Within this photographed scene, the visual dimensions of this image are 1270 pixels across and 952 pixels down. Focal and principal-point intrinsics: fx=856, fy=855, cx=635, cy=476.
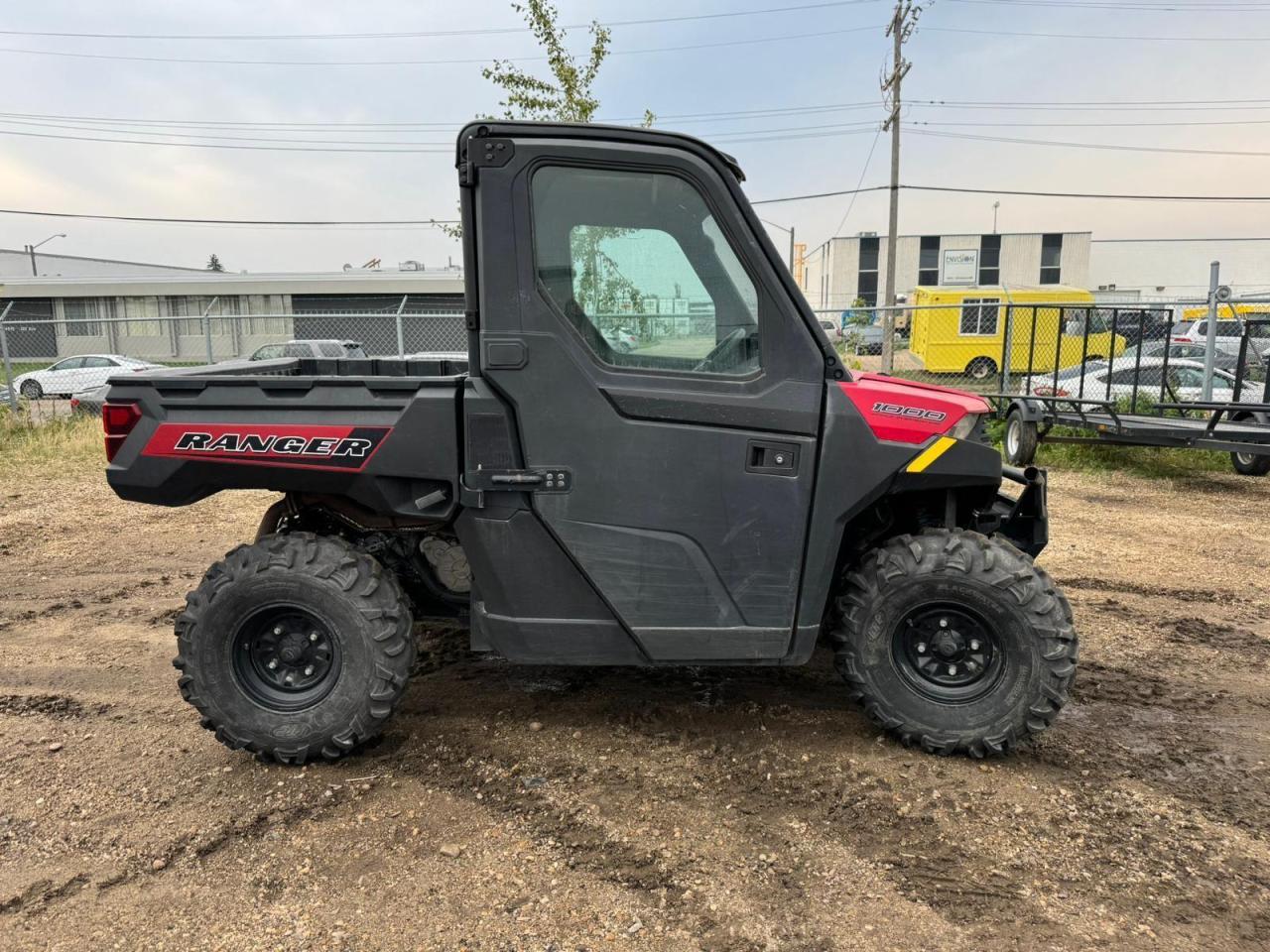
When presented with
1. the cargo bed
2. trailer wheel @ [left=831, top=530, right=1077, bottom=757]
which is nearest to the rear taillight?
the cargo bed

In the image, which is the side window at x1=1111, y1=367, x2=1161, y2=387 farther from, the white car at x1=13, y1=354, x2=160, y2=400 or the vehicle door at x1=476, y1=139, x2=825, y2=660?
the white car at x1=13, y1=354, x2=160, y2=400

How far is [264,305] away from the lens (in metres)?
33.9

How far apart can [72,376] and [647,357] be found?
71.4 feet

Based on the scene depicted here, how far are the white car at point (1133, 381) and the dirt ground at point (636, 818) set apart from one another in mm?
6923

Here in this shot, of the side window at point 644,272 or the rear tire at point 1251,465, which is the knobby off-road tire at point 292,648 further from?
the rear tire at point 1251,465

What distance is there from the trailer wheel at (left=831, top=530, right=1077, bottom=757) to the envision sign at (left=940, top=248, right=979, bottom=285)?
193 ft

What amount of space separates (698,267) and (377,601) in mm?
1755

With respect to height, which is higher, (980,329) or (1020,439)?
(980,329)

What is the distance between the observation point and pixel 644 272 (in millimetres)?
3090

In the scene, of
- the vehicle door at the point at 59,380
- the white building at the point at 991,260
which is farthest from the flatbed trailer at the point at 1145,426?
the white building at the point at 991,260

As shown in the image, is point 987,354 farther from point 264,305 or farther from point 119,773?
point 264,305

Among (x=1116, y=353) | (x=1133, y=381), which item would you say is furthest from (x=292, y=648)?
(x=1116, y=353)

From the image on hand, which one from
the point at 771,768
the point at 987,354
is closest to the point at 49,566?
the point at 771,768

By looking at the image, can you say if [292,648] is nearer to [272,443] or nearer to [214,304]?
[272,443]
